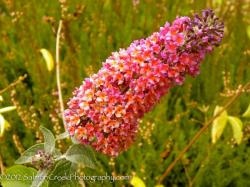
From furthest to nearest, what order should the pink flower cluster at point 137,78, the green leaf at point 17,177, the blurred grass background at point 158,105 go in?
the blurred grass background at point 158,105 → the green leaf at point 17,177 → the pink flower cluster at point 137,78

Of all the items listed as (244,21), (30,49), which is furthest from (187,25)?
(244,21)

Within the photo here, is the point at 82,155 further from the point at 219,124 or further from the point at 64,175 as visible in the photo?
the point at 219,124

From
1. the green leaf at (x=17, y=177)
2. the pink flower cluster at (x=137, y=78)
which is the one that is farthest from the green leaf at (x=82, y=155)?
the green leaf at (x=17, y=177)

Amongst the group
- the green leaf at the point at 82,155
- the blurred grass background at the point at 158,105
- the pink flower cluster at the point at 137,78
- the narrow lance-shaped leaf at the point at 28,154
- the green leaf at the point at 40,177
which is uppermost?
the blurred grass background at the point at 158,105

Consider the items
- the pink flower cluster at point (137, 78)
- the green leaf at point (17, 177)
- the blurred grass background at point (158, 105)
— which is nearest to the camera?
the pink flower cluster at point (137, 78)

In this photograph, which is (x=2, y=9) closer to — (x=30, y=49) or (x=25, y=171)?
(x=30, y=49)

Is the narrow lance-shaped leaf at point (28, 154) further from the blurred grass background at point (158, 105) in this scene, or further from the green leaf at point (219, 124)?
the green leaf at point (219, 124)
